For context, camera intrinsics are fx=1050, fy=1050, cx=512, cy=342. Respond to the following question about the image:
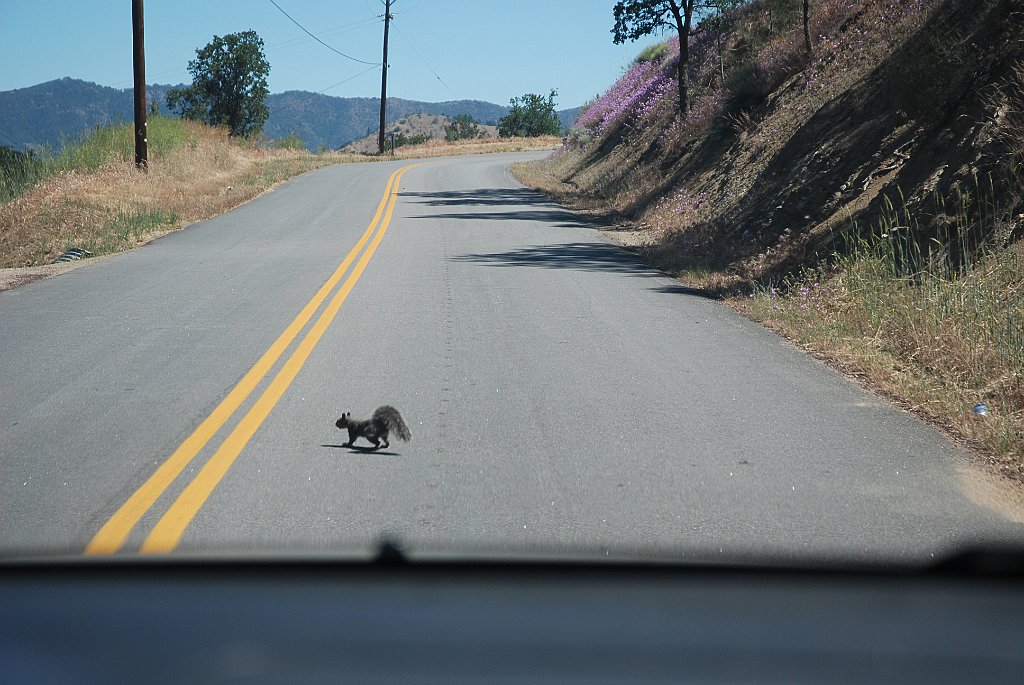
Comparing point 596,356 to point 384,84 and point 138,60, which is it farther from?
point 384,84

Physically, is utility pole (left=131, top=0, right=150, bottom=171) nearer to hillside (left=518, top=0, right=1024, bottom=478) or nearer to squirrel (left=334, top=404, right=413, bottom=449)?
hillside (left=518, top=0, right=1024, bottom=478)

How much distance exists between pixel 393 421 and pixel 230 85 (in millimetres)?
68708

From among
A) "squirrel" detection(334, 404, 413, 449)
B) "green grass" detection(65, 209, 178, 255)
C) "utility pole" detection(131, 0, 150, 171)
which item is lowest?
"green grass" detection(65, 209, 178, 255)

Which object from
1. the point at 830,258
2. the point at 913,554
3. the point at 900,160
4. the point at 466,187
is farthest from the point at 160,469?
the point at 466,187

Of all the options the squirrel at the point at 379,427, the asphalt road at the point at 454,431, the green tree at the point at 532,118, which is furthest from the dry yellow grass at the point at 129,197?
the green tree at the point at 532,118

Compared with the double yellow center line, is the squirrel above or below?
above

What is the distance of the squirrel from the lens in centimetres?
623

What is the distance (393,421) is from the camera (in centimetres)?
623

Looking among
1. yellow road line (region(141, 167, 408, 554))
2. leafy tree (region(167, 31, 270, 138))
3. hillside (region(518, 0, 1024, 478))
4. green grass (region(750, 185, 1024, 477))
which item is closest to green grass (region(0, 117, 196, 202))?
hillside (region(518, 0, 1024, 478))

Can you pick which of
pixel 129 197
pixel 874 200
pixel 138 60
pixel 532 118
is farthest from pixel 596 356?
pixel 532 118

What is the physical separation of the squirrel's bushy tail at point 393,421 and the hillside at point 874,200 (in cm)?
352

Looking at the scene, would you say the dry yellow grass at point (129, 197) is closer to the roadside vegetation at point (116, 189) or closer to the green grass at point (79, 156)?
the roadside vegetation at point (116, 189)

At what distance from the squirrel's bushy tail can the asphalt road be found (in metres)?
0.12

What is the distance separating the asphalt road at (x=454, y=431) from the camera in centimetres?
498
